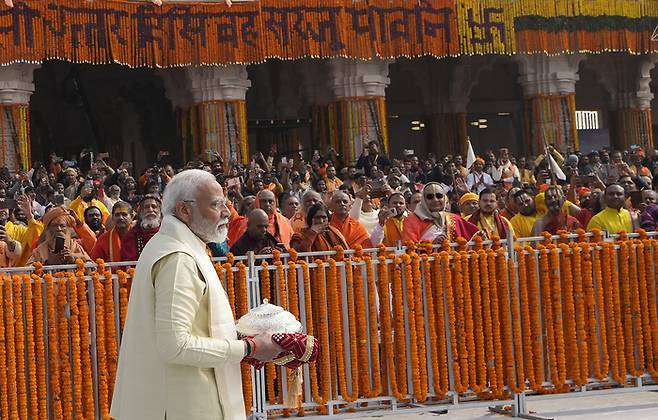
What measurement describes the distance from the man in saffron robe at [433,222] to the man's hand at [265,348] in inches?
175

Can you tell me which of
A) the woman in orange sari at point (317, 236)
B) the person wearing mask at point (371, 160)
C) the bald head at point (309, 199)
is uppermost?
the person wearing mask at point (371, 160)

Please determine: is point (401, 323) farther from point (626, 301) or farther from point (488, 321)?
point (626, 301)

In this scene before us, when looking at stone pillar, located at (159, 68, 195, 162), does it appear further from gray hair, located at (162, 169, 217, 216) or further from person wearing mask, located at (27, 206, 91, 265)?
gray hair, located at (162, 169, 217, 216)

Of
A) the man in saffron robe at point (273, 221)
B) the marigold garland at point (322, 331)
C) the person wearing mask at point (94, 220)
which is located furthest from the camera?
the person wearing mask at point (94, 220)

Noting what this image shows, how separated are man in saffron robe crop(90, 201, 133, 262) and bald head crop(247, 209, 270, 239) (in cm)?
121

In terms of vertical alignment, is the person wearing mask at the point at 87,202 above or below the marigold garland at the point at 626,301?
above

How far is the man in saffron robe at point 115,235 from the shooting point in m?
8.77

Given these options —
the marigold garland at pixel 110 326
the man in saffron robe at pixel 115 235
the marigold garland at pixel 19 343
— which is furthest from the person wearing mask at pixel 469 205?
the marigold garland at pixel 19 343

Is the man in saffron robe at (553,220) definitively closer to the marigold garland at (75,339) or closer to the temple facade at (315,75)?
the marigold garland at (75,339)

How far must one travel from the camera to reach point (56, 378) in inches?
272

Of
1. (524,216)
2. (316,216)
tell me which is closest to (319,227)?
(316,216)

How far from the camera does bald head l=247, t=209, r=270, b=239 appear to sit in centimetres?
800

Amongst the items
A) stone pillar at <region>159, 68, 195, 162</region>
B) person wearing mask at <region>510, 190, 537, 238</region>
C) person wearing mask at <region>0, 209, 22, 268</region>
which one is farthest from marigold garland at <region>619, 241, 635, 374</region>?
stone pillar at <region>159, 68, 195, 162</region>

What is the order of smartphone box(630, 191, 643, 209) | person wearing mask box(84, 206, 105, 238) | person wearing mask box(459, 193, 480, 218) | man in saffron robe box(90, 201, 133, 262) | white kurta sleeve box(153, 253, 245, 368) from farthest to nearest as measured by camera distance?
person wearing mask box(84, 206, 105, 238)
smartphone box(630, 191, 643, 209)
person wearing mask box(459, 193, 480, 218)
man in saffron robe box(90, 201, 133, 262)
white kurta sleeve box(153, 253, 245, 368)
